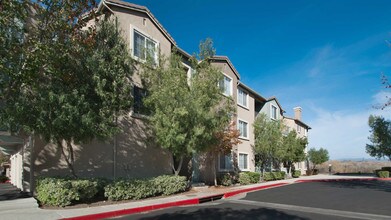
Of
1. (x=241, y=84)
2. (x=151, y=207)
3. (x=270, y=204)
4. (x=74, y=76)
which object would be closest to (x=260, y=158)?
(x=241, y=84)

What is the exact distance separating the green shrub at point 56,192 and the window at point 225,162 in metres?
13.7

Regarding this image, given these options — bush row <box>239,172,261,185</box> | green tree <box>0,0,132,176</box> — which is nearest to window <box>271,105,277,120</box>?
bush row <box>239,172,261,185</box>

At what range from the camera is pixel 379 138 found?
43.7 metres

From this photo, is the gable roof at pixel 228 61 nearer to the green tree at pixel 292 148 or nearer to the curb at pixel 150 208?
the green tree at pixel 292 148

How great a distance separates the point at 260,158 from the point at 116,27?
19.9 metres

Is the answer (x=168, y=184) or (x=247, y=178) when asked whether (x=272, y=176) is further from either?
(x=168, y=184)

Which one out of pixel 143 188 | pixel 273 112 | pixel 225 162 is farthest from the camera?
pixel 273 112

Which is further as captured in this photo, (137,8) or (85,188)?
(137,8)

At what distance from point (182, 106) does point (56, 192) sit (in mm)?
6780

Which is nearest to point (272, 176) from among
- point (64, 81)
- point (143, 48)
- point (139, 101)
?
point (139, 101)

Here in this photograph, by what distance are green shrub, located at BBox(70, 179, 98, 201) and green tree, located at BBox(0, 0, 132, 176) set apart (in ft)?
→ 4.47

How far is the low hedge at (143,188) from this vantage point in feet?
44.4

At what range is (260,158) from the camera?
30.5 metres

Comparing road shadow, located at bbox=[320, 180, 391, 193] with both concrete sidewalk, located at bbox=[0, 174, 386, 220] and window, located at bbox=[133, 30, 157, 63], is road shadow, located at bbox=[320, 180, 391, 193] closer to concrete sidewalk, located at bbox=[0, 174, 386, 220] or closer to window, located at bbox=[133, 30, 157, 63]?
concrete sidewalk, located at bbox=[0, 174, 386, 220]
